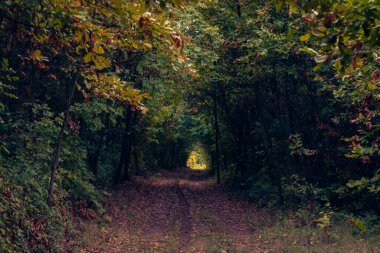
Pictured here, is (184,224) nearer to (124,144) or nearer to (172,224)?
(172,224)

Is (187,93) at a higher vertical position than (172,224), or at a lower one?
higher

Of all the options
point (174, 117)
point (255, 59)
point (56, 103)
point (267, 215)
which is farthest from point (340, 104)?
point (174, 117)

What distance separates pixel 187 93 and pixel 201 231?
15.3m

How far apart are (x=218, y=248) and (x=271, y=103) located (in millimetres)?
10651

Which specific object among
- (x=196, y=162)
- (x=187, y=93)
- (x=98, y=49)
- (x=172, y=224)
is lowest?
(x=172, y=224)

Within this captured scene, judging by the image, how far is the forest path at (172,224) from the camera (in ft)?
41.1

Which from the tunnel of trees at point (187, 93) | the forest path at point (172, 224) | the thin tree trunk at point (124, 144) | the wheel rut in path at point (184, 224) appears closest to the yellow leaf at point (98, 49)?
the tunnel of trees at point (187, 93)

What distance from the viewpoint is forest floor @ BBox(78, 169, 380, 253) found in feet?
39.3

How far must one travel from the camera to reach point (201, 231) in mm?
15203

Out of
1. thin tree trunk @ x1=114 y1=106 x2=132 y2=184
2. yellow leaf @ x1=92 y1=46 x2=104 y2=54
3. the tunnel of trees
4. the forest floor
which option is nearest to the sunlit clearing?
thin tree trunk @ x1=114 y1=106 x2=132 y2=184

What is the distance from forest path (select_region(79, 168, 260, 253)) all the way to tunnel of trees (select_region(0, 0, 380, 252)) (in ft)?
4.00

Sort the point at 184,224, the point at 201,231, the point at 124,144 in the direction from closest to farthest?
the point at 201,231, the point at 184,224, the point at 124,144

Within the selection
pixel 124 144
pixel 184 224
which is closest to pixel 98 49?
pixel 184 224

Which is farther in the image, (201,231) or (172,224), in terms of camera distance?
(172,224)
